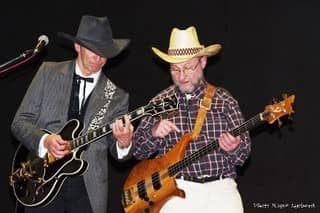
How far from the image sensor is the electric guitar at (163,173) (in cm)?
329

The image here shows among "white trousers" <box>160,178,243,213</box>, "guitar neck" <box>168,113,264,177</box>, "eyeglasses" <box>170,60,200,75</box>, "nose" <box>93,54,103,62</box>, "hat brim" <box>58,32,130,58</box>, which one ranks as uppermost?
"hat brim" <box>58,32,130,58</box>

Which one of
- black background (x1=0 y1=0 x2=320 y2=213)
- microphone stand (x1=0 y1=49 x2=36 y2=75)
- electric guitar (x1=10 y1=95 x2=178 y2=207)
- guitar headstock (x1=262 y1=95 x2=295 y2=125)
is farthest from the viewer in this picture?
black background (x1=0 y1=0 x2=320 y2=213)

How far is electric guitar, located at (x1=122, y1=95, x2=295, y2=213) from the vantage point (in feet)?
10.8

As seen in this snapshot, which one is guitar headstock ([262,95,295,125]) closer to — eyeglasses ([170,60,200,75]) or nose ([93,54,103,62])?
eyeglasses ([170,60,200,75])

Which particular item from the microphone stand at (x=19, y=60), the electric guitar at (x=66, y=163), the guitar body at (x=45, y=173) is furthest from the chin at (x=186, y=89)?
the microphone stand at (x=19, y=60)

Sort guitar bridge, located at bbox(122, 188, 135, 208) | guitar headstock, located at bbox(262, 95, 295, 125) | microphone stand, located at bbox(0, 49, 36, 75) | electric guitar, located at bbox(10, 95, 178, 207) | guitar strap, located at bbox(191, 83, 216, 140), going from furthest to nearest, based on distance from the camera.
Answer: guitar bridge, located at bbox(122, 188, 135, 208)
guitar strap, located at bbox(191, 83, 216, 140)
electric guitar, located at bbox(10, 95, 178, 207)
guitar headstock, located at bbox(262, 95, 295, 125)
microphone stand, located at bbox(0, 49, 36, 75)

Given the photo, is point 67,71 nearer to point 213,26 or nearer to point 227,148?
point 227,148

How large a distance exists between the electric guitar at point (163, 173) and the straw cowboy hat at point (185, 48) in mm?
440

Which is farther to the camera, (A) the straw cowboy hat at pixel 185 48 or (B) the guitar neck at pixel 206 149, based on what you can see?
(A) the straw cowboy hat at pixel 185 48

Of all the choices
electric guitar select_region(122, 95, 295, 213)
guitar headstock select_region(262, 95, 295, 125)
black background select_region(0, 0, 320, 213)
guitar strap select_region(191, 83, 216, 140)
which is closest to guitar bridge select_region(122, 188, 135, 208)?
electric guitar select_region(122, 95, 295, 213)

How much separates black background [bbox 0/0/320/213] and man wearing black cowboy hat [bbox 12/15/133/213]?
3.79ft

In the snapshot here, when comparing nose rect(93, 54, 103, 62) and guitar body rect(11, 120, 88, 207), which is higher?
nose rect(93, 54, 103, 62)

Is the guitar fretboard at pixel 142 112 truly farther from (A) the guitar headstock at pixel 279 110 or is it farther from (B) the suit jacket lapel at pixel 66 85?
(A) the guitar headstock at pixel 279 110

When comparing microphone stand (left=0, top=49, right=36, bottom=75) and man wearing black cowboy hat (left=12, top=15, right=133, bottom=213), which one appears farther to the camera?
man wearing black cowboy hat (left=12, top=15, right=133, bottom=213)
